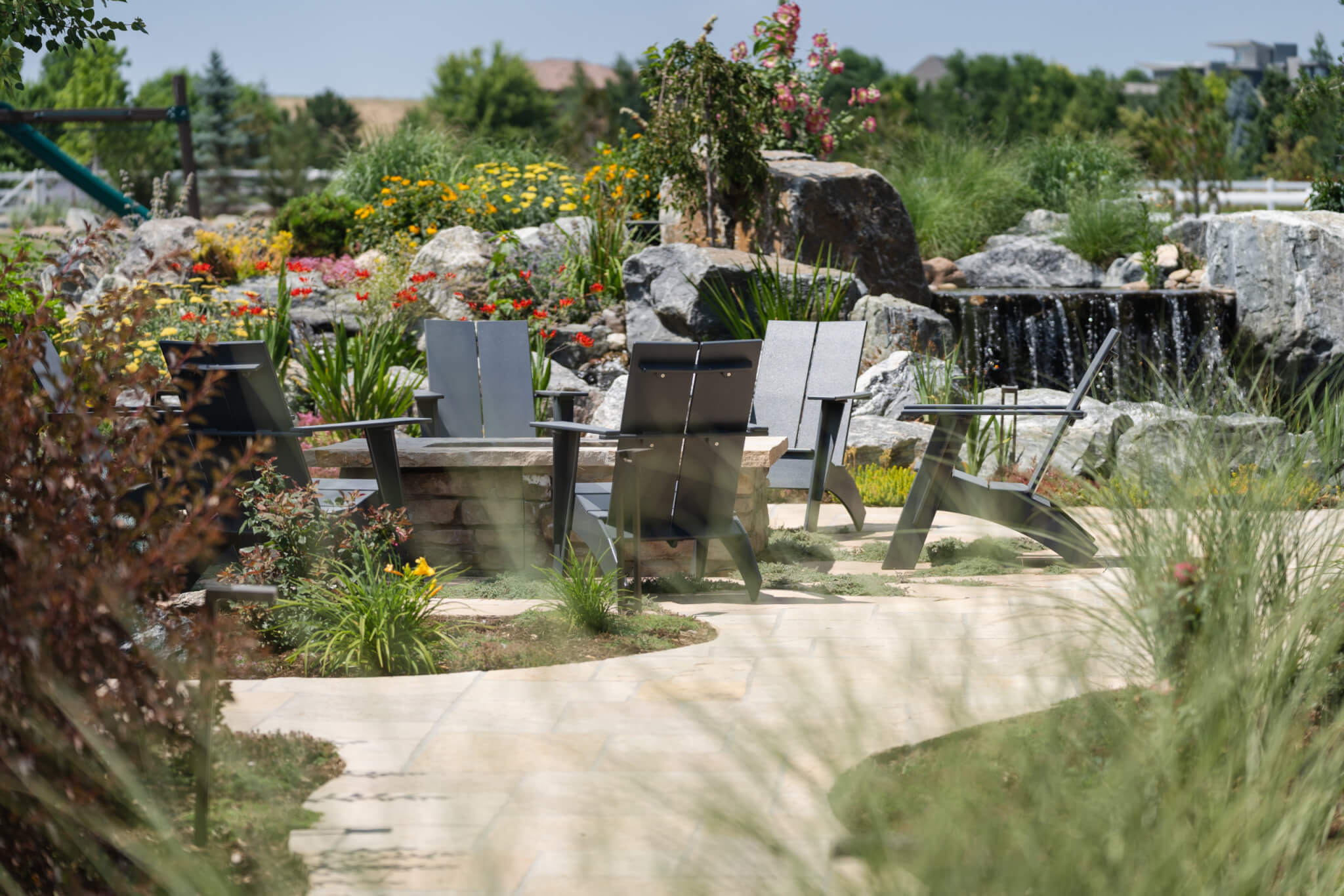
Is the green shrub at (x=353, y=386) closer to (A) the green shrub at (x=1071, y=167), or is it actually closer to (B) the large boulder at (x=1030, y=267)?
(B) the large boulder at (x=1030, y=267)

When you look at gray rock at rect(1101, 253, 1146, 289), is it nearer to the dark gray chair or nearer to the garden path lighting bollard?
the dark gray chair

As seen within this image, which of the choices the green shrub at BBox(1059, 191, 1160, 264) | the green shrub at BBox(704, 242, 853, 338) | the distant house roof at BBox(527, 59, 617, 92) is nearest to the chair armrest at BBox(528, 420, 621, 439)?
the green shrub at BBox(704, 242, 853, 338)

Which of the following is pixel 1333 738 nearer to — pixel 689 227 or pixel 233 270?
pixel 689 227

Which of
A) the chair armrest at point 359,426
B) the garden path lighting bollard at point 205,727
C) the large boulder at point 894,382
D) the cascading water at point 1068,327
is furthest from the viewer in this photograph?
the cascading water at point 1068,327

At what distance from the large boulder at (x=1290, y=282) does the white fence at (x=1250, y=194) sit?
336 inches

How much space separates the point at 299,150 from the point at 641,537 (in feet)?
107

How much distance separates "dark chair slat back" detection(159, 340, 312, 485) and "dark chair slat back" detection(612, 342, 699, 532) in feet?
3.70

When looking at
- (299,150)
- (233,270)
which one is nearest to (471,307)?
(233,270)

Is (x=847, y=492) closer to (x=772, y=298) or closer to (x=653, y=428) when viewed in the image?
(x=653, y=428)

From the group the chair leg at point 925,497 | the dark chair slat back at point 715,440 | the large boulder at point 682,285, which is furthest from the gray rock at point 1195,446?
the large boulder at point 682,285

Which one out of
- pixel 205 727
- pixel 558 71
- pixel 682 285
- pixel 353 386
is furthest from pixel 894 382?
pixel 558 71

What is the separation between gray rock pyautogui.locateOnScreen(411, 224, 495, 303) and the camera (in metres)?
9.65

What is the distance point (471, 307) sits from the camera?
9.36m

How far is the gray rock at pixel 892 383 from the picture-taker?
26.0 feet
